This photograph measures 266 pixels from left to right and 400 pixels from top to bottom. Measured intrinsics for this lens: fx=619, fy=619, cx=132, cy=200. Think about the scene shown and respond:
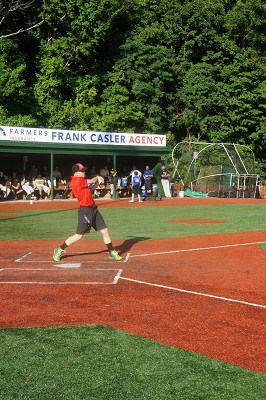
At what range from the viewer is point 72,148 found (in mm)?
32062

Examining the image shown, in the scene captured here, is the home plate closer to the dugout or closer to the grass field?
the grass field

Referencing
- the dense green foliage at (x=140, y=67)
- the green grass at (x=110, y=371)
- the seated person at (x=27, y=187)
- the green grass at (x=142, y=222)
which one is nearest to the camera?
the green grass at (x=110, y=371)

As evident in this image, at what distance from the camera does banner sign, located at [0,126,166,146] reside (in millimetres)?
30562

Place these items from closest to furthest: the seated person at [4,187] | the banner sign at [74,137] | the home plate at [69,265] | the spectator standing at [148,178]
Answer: the home plate at [69,265]
the seated person at [4,187]
the banner sign at [74,137]
the spectator standing at [148,178]

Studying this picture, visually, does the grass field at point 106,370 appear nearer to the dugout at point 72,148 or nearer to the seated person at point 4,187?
the seated person at point 4,187

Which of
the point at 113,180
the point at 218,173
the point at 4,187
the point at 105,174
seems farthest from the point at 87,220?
the point at 218,173

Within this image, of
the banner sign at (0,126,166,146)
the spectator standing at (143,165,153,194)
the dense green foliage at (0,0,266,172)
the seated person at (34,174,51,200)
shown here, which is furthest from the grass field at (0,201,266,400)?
the dense green foliage at (0,0,266,172)

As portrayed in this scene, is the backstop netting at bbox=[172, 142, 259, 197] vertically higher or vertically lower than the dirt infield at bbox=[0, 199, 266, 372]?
higher

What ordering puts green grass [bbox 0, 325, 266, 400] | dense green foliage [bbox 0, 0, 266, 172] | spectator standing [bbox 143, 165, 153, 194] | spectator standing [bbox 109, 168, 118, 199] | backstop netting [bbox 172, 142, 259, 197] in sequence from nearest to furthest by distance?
green grass [bbox 0, 325, 266, 400] → spectator standing [bbox 143, 165, 153, 194] → spectator standing [bbox 109, 168, 118, 199] → backstop netting [bbox 172, 142, 259, 197] → dense green foliage [bbox 0, 0, 266, 172]

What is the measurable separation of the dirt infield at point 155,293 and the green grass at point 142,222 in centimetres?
279

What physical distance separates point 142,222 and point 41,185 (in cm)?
1215

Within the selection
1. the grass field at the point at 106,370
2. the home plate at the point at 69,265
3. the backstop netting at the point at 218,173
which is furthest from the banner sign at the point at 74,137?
the grass field at the point at 106,370

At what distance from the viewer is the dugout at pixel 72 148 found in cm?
3073

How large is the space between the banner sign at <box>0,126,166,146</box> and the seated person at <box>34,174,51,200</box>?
6.37 ft
